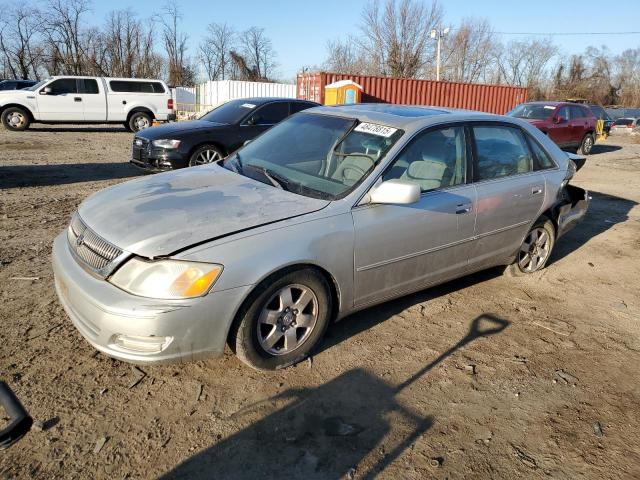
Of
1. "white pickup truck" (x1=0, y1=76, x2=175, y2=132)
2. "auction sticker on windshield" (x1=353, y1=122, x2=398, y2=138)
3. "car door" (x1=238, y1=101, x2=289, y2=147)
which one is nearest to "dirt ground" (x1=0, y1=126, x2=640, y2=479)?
"auction sticker on windshield" (x1=353, y1=122, x2=398, y2=138)

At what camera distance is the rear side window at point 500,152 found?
13.5ft

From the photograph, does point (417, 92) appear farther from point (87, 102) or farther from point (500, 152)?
point (500, 152)

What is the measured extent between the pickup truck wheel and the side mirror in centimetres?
1639

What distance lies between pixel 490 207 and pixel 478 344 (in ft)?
3.71

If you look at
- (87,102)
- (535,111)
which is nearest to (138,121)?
(87,102)

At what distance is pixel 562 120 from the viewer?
1486cm

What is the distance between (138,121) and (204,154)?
1101 centimetres

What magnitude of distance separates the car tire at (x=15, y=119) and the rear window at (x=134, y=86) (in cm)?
292

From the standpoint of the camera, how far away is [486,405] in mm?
2926

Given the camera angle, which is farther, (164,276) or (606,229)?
(606,229)

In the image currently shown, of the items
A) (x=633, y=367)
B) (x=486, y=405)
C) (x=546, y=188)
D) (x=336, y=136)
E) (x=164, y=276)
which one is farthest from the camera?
(x=546, y=188)

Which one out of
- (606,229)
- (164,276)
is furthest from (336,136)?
(606,229)

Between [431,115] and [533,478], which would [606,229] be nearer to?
[431,115]

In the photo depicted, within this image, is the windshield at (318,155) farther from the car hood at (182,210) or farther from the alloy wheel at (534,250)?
the alloy wheel at (534,250)
